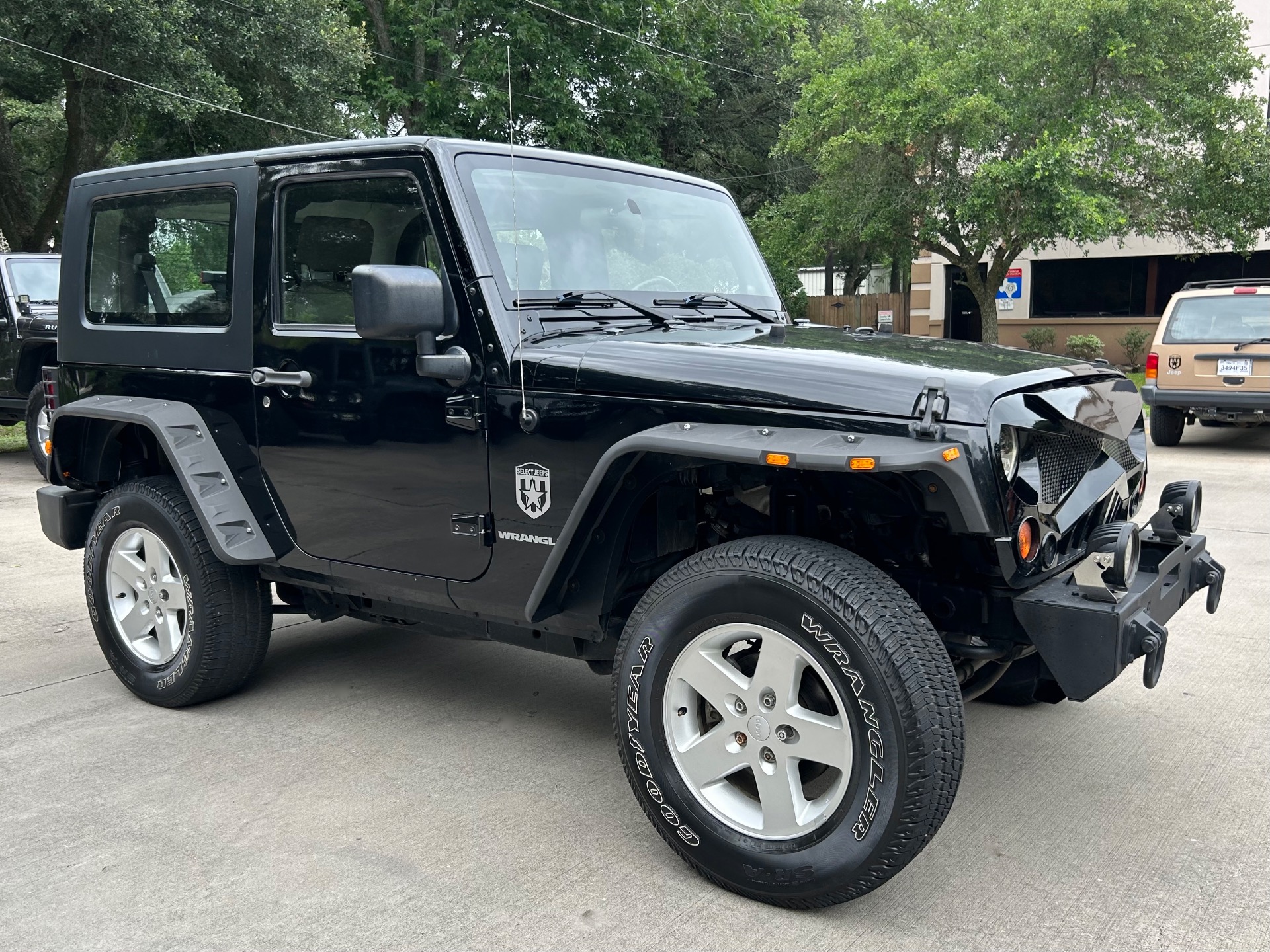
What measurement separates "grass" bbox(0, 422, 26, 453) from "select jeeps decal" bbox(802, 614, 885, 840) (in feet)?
36.6

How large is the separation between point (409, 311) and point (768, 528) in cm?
124

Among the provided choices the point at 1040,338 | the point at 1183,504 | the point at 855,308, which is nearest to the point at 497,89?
the point at 855,308

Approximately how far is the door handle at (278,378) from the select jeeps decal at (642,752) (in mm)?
1593

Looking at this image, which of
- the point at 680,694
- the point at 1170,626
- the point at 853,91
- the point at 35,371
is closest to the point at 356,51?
the point at 853,91

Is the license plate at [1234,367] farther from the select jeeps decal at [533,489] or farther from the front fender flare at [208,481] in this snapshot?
the front fender flare at [208,481]

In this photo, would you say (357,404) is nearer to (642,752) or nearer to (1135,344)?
(642,752)

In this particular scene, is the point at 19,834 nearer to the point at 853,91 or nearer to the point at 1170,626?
the point at 1170,626

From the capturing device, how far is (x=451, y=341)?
137 inches

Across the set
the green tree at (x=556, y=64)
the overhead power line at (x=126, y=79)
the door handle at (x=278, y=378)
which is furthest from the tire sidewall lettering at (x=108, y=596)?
the green tree at (x=556, y=64)

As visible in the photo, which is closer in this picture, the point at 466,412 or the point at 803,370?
the point at 803,370

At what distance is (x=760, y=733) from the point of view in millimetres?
2930

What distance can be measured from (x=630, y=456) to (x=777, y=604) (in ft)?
1.90

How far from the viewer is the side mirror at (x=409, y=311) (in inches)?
126

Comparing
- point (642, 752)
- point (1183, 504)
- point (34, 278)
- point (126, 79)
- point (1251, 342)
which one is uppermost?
point (126, 79)
